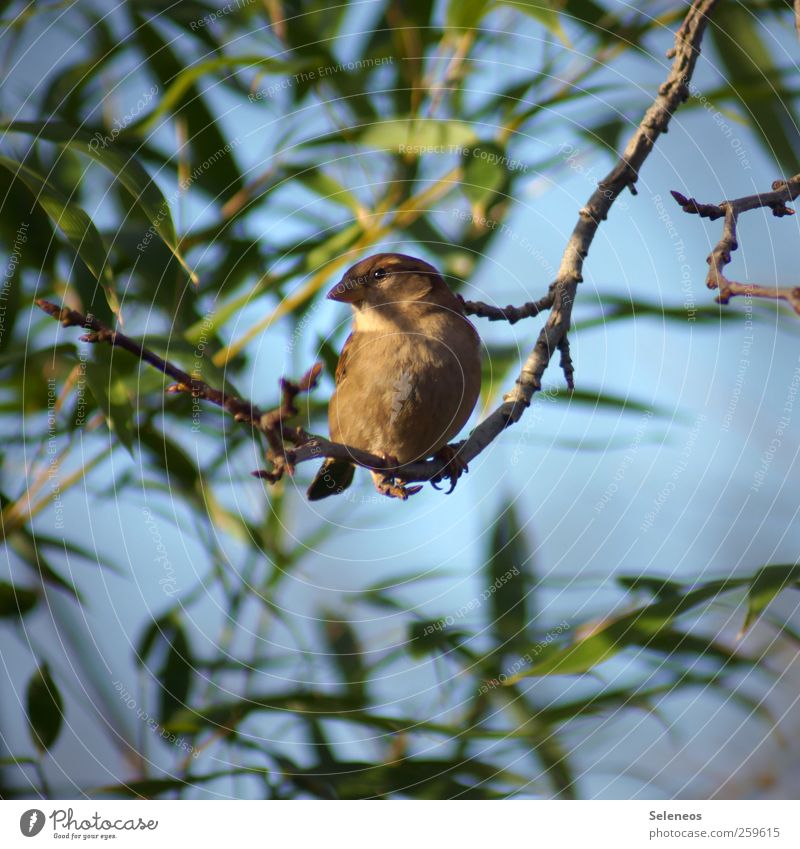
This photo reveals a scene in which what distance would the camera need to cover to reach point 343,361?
2584 millimetres

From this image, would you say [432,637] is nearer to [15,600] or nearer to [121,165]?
[15,600]

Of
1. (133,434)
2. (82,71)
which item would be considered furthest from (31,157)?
(133,434)

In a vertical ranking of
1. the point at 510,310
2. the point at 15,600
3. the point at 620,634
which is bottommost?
the point at 620,634

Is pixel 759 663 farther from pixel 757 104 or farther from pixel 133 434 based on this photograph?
pixel 133 434

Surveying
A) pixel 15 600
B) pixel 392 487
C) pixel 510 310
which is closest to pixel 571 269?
pixel 510 310

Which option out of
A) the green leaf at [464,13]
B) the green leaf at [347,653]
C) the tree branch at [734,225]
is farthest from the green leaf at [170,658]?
the green leaf at [464,13]

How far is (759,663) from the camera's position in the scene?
2312 mm

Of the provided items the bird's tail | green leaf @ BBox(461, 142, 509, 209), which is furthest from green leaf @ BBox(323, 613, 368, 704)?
green leaf @ BBox(461, 142, 509, 209)

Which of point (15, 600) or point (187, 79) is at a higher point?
point (187, 79)

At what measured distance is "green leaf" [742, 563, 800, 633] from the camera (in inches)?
84.7

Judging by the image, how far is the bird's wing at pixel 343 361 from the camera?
255 cm

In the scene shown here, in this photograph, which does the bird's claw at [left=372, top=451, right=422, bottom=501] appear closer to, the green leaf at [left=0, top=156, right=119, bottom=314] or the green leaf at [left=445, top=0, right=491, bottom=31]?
the green leaf at [left=0, top=156, right=119, bottom=314]

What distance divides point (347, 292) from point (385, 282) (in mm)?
125

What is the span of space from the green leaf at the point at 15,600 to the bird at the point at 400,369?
826 mm
